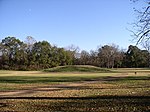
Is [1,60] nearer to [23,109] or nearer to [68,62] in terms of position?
[68,62]

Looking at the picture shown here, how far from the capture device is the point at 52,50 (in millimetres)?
106000

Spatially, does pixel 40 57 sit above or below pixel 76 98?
above

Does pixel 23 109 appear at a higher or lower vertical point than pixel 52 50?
lower

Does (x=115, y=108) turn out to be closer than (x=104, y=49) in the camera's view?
Yes

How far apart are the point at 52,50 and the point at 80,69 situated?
104 ft

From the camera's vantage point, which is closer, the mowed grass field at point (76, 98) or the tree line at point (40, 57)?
the mowed grass field at point (76, 98)

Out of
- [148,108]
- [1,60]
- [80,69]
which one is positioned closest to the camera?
[148,108]

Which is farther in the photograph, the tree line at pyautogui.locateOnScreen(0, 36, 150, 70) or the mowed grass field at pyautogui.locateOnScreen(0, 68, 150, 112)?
the tree line at pyautogui.locateOnScreen(0, 36, 150, 70)

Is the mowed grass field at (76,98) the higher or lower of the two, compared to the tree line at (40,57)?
lower

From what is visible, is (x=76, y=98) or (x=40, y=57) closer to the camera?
(x=76, y=98)

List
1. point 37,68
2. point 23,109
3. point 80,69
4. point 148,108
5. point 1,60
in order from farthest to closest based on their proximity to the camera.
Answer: point 1,60 < point 37,68 < point 80,69 < point 23,109 < point 148,108

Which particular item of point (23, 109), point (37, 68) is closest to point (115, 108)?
point (23, 109)

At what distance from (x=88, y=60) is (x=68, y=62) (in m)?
15.4

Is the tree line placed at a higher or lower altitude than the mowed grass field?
higher
